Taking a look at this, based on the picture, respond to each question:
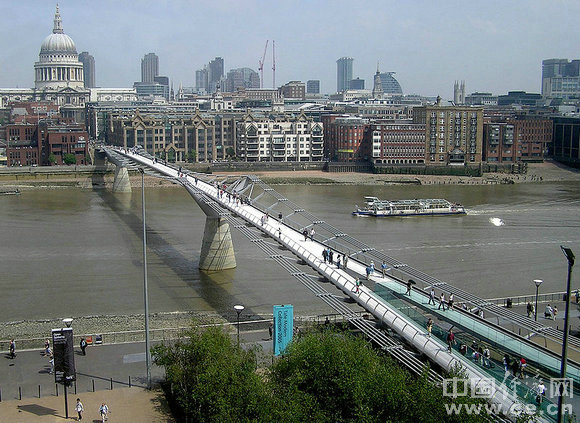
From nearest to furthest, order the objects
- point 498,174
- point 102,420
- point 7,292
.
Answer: point 102,420
point 7,292
point 498,174

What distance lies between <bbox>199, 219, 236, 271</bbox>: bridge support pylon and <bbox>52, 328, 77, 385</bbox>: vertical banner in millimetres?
9156

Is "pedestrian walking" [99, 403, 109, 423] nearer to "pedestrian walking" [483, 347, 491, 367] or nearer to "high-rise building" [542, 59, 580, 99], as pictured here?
"pedestrian walking" [483, 347, 491, 367]

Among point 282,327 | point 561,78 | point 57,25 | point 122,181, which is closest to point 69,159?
point 122,181

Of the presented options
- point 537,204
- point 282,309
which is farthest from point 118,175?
point 282,309

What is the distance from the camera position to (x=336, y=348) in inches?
310

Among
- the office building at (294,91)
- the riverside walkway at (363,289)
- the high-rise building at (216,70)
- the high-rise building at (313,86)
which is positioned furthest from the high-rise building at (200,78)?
the riverside walkway at (363,289)

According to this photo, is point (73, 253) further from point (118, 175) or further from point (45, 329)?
point (118, 175)

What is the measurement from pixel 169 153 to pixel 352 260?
119 feet

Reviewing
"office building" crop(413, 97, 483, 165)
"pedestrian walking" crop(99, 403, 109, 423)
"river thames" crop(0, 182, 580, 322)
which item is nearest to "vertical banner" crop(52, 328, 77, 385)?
"pedestrian walking" crop(99, 403, 109, 423)

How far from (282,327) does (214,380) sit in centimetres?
288

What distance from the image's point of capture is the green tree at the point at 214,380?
741 cm

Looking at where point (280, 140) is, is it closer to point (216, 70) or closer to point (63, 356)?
point (63, 356)

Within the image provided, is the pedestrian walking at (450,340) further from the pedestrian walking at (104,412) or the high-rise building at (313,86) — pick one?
the high-rise building at (313,86)

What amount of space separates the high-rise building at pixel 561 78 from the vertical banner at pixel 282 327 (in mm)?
104379
